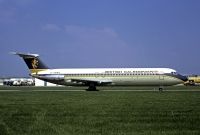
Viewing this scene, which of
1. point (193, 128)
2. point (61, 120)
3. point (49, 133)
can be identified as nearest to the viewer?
point (49, 133)

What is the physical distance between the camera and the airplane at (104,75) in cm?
6525

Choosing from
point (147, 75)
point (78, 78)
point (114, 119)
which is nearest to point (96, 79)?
point (78, 78)

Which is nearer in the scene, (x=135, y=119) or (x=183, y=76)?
(x=135, y=119)

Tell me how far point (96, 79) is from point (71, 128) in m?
54.1

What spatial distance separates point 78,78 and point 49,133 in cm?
5610

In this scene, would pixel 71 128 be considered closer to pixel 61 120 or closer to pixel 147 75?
pixel 61 120

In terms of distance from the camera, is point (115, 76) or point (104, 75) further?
point (104, 75)

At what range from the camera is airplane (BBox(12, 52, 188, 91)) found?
6525 cm

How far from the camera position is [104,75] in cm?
6819

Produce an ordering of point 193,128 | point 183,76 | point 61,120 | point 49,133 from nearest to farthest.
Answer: point 49,133 → point 193,128 → point 61,120 → point 183,76

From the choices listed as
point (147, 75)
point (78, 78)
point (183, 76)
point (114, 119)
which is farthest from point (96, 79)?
point (114, 119)

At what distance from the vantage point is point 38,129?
14.0 metres

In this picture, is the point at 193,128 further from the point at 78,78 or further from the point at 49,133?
the point at 78,78

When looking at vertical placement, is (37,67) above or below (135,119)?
above
